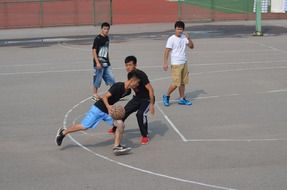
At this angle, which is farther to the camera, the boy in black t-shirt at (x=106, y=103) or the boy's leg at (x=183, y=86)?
the boy's leg at (x=183, y=86)

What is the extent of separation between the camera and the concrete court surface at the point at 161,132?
796 cm

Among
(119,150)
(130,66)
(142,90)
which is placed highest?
(130,66)

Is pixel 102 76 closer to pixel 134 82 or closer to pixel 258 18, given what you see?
pixel 134 82

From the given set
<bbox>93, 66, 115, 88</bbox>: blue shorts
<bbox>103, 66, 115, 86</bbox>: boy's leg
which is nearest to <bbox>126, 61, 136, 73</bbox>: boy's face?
<bbox>93, 66, 115, 88</bbox>: blue shorts

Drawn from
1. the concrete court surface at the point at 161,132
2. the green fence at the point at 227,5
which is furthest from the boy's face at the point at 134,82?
the green fence at the point at 227,5

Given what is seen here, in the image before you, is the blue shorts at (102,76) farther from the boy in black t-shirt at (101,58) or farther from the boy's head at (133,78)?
the boy's head at (133,78)

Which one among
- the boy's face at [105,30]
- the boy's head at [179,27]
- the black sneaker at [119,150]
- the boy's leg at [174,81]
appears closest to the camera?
the black sneaker at [119,150]

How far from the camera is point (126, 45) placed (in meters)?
27.3

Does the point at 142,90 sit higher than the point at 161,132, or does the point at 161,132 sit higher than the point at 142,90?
the point at 142,90

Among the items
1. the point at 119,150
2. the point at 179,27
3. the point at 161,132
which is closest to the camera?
the point at 119,150

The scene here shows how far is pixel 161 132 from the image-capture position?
34.7ft

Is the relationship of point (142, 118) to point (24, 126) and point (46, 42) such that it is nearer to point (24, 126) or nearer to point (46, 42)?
point (24, 126)

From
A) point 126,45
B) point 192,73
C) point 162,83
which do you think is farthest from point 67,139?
point 126,45

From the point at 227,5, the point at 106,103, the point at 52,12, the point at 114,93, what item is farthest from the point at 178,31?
the point at 52,12
